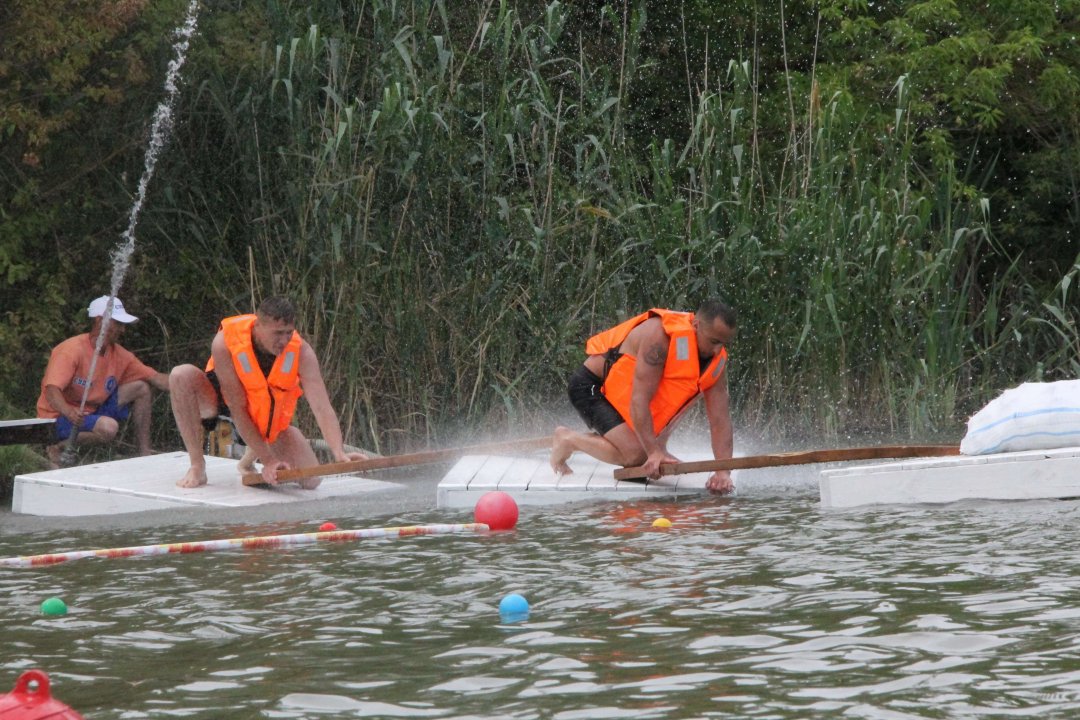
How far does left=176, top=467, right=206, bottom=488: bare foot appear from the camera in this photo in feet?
26.6

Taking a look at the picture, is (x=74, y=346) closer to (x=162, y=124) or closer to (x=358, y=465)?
(x=162, y=124)

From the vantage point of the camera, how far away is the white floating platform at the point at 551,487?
7.77m

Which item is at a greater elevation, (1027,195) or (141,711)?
(1027,195)

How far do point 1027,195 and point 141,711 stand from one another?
12809 mm

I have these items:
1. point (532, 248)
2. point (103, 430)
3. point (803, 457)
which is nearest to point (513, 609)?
point (803, 457)

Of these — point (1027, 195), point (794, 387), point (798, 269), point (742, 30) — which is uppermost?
point (742, 30)

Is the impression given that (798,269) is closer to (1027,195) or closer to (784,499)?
(784,499)

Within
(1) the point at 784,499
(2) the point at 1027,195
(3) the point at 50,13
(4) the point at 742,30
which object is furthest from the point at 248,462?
(2) the point at 1027,195

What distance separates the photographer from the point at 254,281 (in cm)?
966

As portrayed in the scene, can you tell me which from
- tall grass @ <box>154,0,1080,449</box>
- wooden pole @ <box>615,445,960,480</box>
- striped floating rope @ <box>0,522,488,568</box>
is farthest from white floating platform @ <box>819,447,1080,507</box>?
tall grass @ <box>154,0,1080,449</box>

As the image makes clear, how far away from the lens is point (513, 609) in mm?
4898

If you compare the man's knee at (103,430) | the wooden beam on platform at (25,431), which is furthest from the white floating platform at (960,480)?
the man's knee at (103,430)

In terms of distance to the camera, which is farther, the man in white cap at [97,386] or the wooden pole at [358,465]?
the man in white cap at [97,386]

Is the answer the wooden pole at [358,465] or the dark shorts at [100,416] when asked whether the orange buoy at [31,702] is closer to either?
the wooden pole at [358,465]
